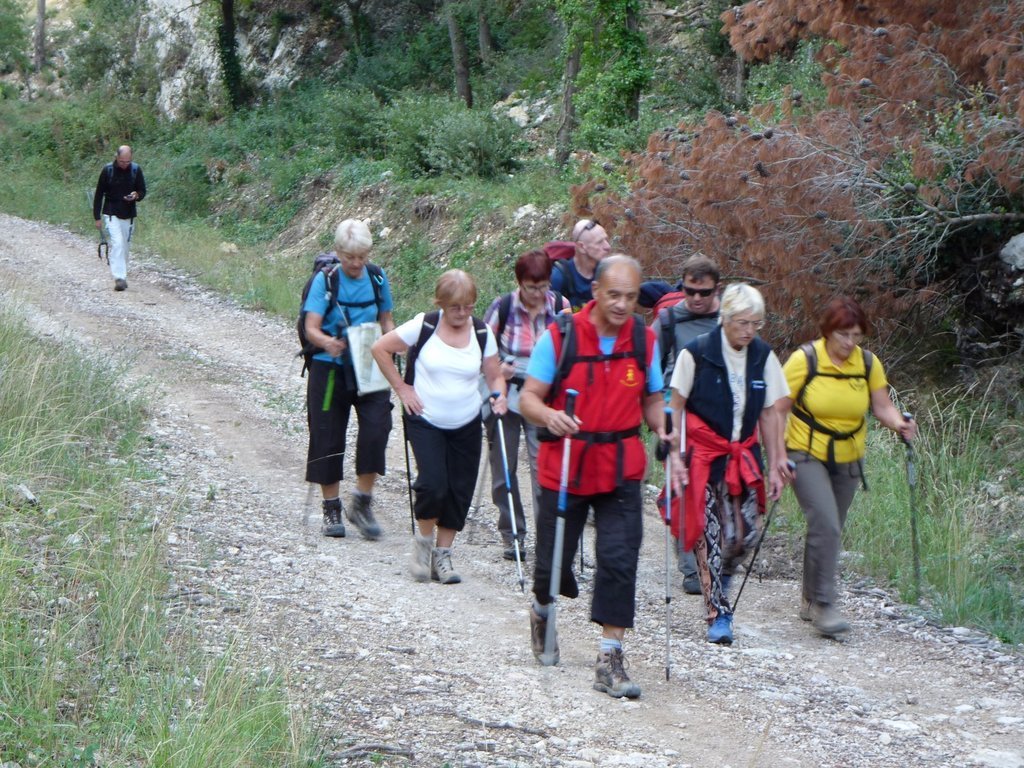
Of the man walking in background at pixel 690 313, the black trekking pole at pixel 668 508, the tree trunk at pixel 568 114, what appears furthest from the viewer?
the tree trunk at pixel 568 114

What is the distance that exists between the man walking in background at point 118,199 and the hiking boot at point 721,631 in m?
12.8

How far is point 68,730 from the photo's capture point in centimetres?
399

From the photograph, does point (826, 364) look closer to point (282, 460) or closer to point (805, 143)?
point (805, 143)

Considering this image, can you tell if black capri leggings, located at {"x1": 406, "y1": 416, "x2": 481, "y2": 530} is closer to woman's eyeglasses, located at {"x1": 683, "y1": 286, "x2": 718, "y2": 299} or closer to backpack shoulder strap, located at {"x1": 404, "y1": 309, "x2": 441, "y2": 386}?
backpack shoulder strap, located at {"x1": 404, "y1": 309, "x2": 441, "y2": 386}

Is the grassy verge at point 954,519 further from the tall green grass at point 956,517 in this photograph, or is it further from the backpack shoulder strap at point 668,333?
the backpack shoulder strap at point 668,333

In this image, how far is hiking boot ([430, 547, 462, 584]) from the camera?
666 cm

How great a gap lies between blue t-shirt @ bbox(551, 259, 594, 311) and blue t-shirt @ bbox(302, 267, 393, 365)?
1.06m

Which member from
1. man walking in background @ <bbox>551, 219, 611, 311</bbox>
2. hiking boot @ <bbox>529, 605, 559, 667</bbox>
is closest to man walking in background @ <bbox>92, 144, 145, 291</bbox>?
man walking in background @ <bbox>551, 219, 611, 311</bbox>

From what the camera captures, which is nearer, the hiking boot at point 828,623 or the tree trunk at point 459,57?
the hiking boot at point 828,623

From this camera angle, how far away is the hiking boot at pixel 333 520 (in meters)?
7.55

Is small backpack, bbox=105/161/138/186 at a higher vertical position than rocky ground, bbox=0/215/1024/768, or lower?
higher

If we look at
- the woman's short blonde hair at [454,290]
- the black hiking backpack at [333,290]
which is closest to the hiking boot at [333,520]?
the black hiking backpack at [333,290]

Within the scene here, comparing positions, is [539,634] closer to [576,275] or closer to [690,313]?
[690,313]

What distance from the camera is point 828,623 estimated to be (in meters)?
6.25
